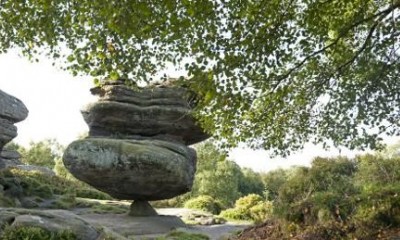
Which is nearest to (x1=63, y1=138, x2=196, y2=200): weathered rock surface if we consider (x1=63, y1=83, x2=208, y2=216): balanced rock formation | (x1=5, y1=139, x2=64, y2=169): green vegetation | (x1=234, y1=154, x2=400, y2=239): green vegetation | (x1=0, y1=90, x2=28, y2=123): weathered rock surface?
(x1=63, y1=83, x2=208, y2=216): balanced rock formation

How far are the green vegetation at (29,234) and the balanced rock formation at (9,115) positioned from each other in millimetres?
18675

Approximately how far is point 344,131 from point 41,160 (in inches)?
2540

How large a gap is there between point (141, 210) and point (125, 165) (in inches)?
130

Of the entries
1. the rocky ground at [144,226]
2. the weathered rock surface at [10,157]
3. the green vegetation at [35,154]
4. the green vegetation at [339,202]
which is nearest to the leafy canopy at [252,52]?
the green vegetation at [339,202]

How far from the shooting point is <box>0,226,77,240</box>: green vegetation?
31.8ft

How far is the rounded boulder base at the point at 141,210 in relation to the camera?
2164 cm

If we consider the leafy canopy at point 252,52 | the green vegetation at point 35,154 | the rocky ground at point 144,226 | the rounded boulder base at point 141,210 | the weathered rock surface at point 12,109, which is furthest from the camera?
the green vegetation at point 35,154

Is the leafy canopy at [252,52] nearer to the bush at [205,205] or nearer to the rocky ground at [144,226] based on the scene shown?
the rocky ground at [144,226]

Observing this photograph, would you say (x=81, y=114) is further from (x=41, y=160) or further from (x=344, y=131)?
(x=41, y=160)

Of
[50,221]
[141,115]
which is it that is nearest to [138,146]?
[141,115]

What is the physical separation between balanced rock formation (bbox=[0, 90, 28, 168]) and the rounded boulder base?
10.7 metres

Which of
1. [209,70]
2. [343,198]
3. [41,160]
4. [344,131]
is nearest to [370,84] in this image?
[344,131]

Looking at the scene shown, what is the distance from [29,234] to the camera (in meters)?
9.79

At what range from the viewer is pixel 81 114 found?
23.8 meters
